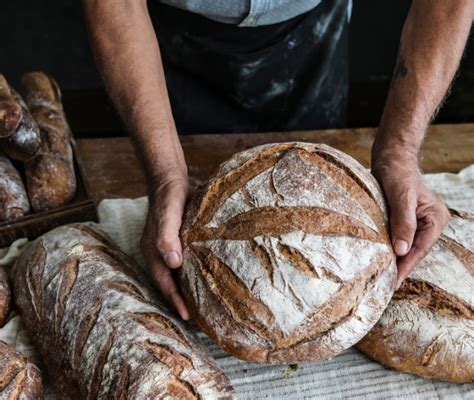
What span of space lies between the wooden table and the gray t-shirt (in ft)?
1.55

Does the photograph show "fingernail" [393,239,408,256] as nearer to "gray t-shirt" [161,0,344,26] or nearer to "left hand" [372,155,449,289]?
"left hand" [372,155,449,289]

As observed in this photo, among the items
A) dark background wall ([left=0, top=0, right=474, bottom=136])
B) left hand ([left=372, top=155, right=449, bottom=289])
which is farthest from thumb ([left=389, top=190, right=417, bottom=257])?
dark background wall ([left=0, top=0, right=474, bottom=136])

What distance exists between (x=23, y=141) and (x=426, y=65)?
1198mm

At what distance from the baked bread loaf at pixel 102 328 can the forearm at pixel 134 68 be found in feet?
1.15

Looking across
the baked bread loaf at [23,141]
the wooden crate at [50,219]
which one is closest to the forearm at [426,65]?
the wooden crate at [50,219]

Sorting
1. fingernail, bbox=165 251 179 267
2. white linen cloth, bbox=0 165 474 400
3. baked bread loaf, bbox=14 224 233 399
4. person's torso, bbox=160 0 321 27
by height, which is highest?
person's torso, bbox=160 0 321 27

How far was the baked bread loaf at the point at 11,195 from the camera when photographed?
1795mm

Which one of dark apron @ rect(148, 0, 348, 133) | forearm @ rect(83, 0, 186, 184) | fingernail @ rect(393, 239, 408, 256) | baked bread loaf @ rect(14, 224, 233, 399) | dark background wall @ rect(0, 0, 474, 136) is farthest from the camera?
dark background wall @ rect(0, 0, 474, 136)

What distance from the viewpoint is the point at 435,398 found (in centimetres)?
146

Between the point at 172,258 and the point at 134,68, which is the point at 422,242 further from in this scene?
the point at 134,68

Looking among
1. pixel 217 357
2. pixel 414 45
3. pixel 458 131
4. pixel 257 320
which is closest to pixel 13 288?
pixel 217 357

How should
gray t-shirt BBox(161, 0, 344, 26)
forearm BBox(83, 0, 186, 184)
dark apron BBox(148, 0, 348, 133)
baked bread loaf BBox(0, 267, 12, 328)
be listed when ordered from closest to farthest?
baked bread loaf BBox(0, 267, 12, 328)
forearm BBox(83, 0, 186, 184)
gray t-shirt BBox(161, 0, 344, 26)
dark apron BBox(148, 0, 348, 133)

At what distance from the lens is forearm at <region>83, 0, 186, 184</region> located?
1.77 m

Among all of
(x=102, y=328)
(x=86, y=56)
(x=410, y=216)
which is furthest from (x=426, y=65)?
(x=86, y=56)
